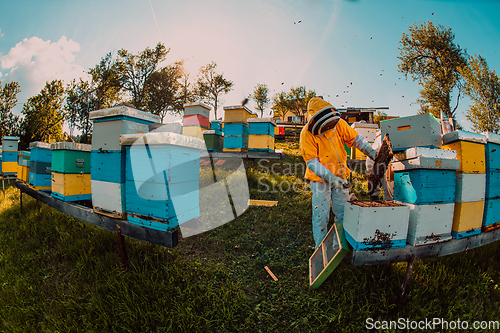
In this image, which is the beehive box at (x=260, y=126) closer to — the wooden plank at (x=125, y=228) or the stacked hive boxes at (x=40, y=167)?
the wooden plank at (x=125, y=228)

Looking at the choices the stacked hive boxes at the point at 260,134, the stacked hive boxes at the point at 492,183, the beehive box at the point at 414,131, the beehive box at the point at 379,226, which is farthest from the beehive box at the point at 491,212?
the stacked hive boxes at the point at 260,134

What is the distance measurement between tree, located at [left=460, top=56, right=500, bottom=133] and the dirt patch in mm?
15392

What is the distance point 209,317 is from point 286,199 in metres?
2.91

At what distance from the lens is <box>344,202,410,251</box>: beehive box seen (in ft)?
5.37

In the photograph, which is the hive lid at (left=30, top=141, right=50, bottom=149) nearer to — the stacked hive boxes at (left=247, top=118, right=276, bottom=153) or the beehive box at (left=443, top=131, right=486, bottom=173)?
the stacked hive boxes at (left=247, top=118, right=276, bottom=153)

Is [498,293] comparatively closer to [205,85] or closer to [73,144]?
[73,144]

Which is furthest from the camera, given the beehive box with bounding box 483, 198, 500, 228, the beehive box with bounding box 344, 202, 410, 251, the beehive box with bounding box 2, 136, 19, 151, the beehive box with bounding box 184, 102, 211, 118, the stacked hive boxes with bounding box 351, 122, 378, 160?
the beehive box with bounding box 2, 136, 19, 151

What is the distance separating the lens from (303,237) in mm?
3283

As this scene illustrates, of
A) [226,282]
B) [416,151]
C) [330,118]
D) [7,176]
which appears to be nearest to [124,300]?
[226,282]

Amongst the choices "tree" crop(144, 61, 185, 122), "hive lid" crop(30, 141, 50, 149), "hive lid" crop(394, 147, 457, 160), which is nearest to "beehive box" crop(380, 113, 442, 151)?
"hive lid" crop(394, 147, 457, 160)

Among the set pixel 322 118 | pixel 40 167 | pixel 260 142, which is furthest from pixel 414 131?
pixel 40 167

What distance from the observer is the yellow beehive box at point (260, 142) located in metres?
5.84

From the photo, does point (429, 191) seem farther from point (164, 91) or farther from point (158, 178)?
point (164, 91)

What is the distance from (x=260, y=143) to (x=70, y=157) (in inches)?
165
